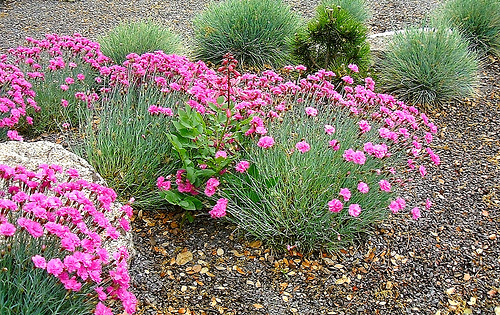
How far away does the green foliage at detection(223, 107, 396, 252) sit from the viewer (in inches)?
128

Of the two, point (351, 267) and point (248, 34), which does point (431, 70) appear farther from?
point (351, 267)

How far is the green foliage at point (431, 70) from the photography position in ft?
18.4

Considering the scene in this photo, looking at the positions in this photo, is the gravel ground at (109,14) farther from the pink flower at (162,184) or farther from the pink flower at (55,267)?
the pink flower at (55,267)

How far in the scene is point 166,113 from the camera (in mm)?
3631

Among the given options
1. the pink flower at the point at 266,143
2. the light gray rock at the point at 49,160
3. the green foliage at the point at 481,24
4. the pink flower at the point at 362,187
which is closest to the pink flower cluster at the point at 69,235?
the light gray rock at the point at 49,160

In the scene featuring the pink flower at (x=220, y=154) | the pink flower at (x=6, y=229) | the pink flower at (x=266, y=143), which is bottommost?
the pink flower at (x=220, y=154)

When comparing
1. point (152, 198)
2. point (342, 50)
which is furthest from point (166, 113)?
point (342, 50)

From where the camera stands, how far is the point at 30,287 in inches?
87.0

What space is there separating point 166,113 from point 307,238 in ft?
4.08

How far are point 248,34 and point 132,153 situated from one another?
3066 millimetres

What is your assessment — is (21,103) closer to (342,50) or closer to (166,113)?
(166,113)

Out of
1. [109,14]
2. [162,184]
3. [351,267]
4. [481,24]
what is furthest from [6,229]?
[109,14]

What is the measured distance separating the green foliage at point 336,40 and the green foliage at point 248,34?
48 cm

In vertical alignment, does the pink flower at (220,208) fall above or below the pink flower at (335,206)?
below
